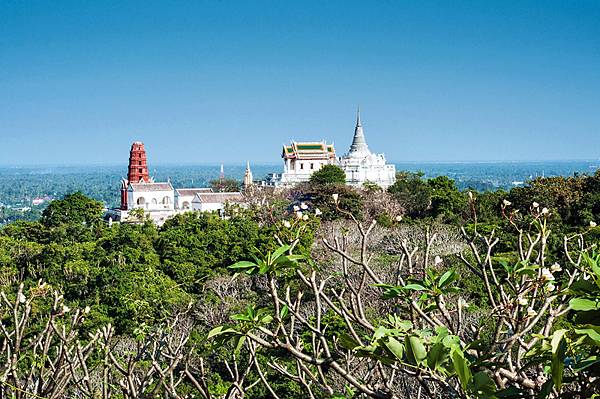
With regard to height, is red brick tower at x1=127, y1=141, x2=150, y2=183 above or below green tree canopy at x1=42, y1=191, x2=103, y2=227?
above

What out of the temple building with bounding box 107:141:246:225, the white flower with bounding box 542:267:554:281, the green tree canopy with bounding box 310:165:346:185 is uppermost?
the white flower with bounding box 542:267:554:281

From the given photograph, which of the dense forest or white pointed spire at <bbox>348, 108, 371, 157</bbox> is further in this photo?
white pointed spire at <bbox>348, 108, 371, 157</bbox>

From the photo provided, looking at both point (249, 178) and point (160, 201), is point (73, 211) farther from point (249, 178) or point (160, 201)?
point (249, 178)

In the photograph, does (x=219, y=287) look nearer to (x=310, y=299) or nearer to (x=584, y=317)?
(x=310, y=299)

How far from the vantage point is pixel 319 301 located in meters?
2.66

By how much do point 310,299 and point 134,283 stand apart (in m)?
4.35

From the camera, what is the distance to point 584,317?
1912 millimetres

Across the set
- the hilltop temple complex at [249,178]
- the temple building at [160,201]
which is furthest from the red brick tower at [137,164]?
the temple building at [160,201]

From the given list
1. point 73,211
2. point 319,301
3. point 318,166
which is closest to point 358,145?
point 318,166

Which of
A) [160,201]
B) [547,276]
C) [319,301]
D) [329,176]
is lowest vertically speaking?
[160,201]

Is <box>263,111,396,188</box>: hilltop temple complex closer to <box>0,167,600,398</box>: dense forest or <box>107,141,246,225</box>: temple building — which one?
<box>107,141,246,225</box>: temple building

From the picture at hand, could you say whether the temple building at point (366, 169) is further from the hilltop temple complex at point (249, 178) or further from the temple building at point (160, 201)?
the temple building at point (160, 201)

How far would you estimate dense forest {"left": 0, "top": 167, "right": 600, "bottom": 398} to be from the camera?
2.19 metres

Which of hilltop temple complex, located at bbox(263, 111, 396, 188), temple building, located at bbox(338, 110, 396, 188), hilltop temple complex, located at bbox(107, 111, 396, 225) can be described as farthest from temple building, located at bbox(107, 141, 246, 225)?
temple building, located at bbox(338, 110, 396, 188)
